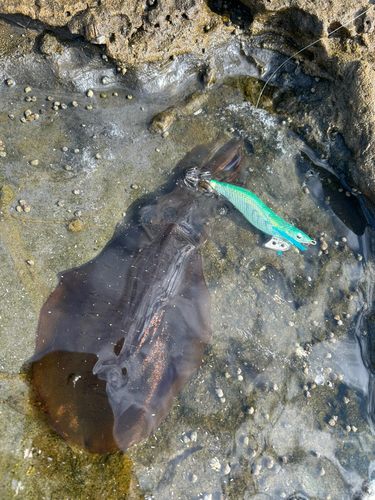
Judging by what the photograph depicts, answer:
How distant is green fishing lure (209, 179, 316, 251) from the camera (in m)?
4.43

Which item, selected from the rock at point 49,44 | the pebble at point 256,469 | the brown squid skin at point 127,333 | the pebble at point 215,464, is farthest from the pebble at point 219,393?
the rock at point 49,44

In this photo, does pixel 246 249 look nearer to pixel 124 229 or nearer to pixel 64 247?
pixel 124 229

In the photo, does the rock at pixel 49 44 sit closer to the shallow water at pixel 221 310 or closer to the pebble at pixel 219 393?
the shallow water at pixel 221 310

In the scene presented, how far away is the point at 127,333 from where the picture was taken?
4117 millimetres

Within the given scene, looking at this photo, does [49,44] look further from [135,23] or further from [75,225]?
[75,225]

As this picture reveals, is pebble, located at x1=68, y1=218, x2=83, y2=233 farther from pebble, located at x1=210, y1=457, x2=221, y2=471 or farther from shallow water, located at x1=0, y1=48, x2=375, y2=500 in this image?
pebble, located at x1=210, y1=457, x2=221, y2=471

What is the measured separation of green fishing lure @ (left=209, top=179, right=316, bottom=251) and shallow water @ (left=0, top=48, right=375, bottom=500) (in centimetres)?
28

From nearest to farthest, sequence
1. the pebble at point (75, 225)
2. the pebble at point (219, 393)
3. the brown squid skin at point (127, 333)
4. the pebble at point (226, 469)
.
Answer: the brown squid skin at point (127, 333)
the pebble at point (226, 469)
the pebble at point (219, 393)
the pebble at point (75, 225)

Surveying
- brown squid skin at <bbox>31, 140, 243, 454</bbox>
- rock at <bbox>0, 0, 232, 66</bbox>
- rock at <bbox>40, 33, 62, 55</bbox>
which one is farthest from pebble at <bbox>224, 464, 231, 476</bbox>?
rock at <bbox>40, 33, 62, 55</bbox>

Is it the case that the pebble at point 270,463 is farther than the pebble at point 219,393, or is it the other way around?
the pebble at point 219,393

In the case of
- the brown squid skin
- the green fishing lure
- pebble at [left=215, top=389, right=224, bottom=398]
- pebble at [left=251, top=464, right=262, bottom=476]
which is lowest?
pebble at [left=251, top=464, right=262, bottom=476]

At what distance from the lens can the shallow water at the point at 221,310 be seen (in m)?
4.13

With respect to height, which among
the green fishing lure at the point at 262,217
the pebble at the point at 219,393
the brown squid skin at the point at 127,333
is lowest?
the pebble at the point at 219,393

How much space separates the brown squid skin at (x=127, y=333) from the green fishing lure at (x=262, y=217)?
21.7 inches
